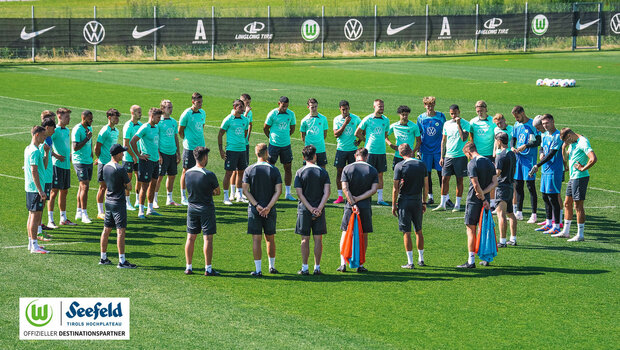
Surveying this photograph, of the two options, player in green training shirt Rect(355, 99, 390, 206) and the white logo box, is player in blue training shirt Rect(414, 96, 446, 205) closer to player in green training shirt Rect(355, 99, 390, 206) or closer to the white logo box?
player in green training shirt Rect(355, 99, 390, 206)

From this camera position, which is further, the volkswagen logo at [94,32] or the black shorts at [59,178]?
the volkswagen logo at [94,32]

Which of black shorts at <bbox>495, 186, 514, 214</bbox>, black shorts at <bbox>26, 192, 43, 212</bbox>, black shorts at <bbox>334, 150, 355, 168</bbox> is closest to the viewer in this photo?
black shorts at <bbox>26, 192, 43, 212</bbox>

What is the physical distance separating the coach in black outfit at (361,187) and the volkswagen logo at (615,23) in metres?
52.3

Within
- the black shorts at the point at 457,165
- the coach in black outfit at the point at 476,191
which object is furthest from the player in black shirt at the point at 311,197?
the black shorts at the point at 457,165

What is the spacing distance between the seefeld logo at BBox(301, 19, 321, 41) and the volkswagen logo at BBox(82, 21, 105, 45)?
42.2 ft

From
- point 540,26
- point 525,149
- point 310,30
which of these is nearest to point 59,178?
point 525,149

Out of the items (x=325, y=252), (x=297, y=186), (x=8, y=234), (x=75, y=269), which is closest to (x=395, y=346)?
(x=297, y=186)

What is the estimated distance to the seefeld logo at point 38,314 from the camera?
11516mm

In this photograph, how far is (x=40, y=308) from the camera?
11945mm

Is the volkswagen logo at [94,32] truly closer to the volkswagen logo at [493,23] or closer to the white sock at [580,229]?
the volkswagen logo at [493,23]

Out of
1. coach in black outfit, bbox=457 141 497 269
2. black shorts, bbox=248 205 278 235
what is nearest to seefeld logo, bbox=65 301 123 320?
black shorts, bbox=248 205 278 235

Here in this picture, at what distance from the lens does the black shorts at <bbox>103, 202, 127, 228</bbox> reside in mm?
13922

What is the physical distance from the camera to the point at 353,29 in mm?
57938

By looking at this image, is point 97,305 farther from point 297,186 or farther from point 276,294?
point 297,186
